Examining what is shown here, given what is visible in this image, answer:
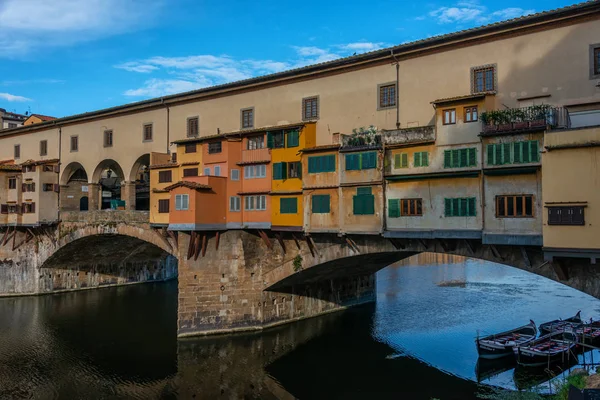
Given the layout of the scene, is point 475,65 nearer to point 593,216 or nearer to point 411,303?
point 593,216

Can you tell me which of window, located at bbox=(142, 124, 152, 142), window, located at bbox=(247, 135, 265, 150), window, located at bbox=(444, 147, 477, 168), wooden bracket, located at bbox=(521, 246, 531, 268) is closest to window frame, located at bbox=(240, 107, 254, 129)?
window, located at bbox=(247, 135, 265, 150)

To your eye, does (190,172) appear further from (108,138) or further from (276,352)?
(276,352)

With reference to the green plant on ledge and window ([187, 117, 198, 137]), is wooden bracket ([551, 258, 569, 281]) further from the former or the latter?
window ([187, 117, 198, 137])

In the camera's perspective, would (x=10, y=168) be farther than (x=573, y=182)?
Yes

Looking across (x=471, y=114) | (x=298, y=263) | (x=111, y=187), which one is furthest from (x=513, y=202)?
(x=111, y=187)

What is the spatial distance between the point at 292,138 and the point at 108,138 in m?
20.4

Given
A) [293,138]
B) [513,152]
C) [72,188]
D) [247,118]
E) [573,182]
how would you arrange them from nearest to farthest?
[573,182] → [513,152] → [293,138] → [247,118] → [72,188]

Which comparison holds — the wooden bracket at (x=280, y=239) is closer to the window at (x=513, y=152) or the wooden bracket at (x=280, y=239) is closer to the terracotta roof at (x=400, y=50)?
the terracotta roof at (x=400, y=50)

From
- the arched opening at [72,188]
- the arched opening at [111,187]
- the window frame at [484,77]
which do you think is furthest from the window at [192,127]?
the window frame at [484,77]

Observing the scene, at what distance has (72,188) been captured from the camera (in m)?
47.4

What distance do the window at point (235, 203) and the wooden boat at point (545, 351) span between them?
694 inches

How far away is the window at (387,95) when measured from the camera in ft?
88.4

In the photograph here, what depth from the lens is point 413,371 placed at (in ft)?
84.4

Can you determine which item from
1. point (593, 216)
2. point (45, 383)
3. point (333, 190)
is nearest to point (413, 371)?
point (333, 190)
